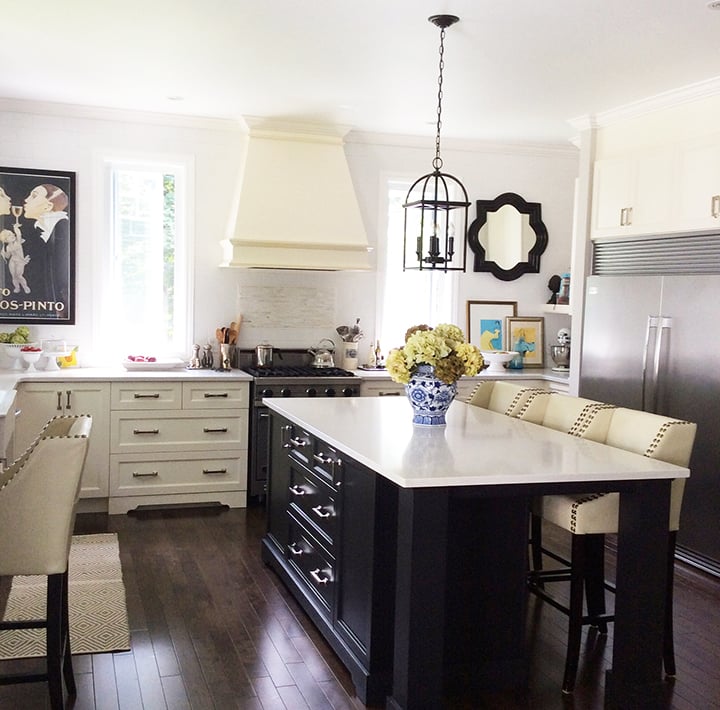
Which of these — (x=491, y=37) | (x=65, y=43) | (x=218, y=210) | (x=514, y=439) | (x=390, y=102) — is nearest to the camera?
(x=514, y=439)

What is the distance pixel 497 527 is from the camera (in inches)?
123

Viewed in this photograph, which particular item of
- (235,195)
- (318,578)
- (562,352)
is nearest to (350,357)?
(235,195)

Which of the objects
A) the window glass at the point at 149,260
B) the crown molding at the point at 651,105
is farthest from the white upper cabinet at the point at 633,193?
the window glass at the point at 149,260

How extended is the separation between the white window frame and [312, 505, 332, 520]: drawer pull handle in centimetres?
269

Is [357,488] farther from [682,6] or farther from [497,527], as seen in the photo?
[682,6]

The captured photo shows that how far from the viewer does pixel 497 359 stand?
650cm

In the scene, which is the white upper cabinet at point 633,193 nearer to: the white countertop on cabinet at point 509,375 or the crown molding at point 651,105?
the crown molding at point 651,105

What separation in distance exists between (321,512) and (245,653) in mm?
620

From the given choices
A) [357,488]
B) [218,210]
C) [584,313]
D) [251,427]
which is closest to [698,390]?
[584,313]

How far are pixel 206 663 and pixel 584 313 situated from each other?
3339 millimetres

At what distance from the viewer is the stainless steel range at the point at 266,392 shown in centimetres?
555

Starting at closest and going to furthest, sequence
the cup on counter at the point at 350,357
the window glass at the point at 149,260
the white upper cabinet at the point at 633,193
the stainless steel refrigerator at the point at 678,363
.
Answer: the stainless steel refrigerator at the point at 678,363 < the white upper cabinet at the point at 633,193 < the window glass at the point at 149,260 < the cup on counter at the point at 350,357

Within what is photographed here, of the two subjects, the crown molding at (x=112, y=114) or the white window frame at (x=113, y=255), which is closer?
the crown molding at (x=112, y=114)

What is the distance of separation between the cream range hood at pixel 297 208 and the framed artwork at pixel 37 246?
1.06m
